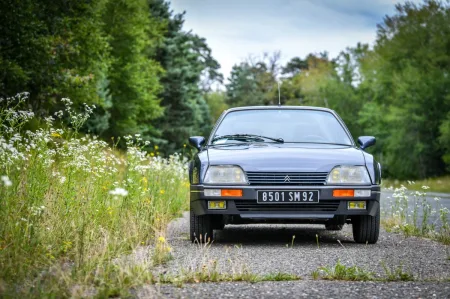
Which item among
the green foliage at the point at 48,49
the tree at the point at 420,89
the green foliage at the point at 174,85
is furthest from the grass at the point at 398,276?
the green foliage at the point at 174,85

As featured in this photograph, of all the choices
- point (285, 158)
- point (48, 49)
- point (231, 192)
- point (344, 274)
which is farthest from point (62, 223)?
point (48, 49)

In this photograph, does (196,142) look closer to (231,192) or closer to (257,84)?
(231,192)

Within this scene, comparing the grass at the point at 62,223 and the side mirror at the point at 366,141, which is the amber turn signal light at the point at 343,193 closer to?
the side mirror at the point at 366,141

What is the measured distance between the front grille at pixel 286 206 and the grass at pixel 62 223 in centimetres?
93

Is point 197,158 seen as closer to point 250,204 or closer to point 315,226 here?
point 250,204

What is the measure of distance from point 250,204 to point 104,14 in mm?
37408

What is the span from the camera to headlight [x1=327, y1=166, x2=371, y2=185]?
7570 mm

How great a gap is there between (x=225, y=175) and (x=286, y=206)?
703mm

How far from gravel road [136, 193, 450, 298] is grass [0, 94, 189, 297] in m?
0.36

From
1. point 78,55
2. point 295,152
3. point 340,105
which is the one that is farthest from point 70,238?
point 340,105

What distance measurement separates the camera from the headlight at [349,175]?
7570mm

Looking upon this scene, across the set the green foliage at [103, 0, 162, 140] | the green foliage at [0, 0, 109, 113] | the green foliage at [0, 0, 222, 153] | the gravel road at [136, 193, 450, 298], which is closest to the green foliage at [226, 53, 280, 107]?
the green foliage at [0, 0, 222, 153]

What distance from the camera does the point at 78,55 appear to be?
27.2m

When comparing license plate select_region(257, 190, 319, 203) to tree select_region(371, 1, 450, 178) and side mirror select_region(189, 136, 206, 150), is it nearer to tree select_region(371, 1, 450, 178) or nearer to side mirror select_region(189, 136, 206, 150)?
side mirror select_region(189, 136, 206, 150)
